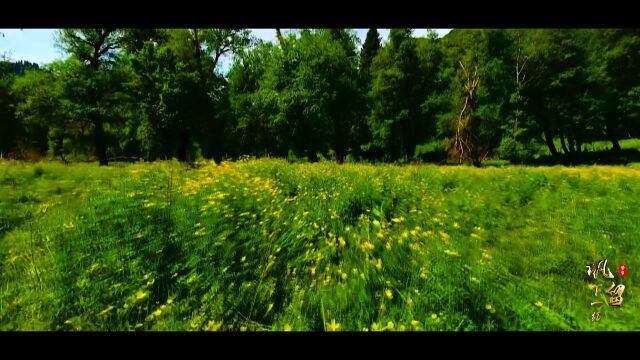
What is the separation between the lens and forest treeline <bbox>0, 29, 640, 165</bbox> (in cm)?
809

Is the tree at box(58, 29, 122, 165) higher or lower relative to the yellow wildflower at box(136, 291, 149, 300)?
higher

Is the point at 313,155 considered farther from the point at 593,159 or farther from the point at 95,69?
the point at 593,159

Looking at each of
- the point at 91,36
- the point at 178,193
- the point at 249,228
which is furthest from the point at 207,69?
the point at 249,228

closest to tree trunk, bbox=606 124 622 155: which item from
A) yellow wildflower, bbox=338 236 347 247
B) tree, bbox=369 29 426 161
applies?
tree, bbox=369 29 426 161

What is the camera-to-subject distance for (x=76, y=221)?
4.12m

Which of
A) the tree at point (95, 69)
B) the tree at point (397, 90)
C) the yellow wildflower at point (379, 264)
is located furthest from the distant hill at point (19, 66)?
the tree at point (397, 90)

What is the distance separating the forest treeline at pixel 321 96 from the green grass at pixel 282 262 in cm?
316

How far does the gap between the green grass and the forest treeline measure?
3.16 metres

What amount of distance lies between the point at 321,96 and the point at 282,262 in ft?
56.0

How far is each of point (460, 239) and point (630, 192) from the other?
6514mm

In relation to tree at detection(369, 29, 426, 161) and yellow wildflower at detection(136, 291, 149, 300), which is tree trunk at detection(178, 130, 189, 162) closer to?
yellow wildflower at detection(136, 291, 149, 300)

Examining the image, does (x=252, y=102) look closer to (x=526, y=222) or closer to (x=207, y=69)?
(x=207, y=69)
